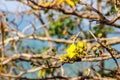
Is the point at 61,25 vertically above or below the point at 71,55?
below

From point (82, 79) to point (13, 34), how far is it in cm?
397

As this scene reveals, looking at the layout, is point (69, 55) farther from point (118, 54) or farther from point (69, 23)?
point (69, 23)

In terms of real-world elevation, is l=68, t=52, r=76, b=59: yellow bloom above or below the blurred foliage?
above

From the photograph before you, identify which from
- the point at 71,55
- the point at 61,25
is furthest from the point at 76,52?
the point at 61,25

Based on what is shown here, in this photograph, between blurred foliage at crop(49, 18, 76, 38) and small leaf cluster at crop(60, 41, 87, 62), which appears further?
blurred foliage at crop(49, 18, 76, 38)

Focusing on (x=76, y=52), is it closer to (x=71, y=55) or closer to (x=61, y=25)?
(x=71, y=55)

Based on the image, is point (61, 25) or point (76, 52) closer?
point (76, 52)

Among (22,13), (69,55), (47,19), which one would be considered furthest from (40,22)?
(69,55)

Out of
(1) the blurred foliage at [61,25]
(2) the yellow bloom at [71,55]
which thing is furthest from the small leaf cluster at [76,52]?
(1) the blurred foliage at [61,25]

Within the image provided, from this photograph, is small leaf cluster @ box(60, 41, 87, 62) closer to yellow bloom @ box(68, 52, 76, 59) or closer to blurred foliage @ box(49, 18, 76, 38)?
yellow bloom @ box(68, 52, 76, 59)

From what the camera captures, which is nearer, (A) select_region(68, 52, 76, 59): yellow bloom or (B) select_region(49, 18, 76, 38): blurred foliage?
(A) select_region(68, 52, 76, 59): yellow bloom

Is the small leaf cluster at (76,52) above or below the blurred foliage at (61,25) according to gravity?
above

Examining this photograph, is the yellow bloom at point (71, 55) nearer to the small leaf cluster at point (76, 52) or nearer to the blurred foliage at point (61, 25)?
the small leaf cluster at point (76, 52)

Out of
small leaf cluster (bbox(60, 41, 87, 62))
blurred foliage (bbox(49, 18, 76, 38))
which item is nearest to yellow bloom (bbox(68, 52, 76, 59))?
small leaf cluster (bbox(60, 41, 87, 62))
